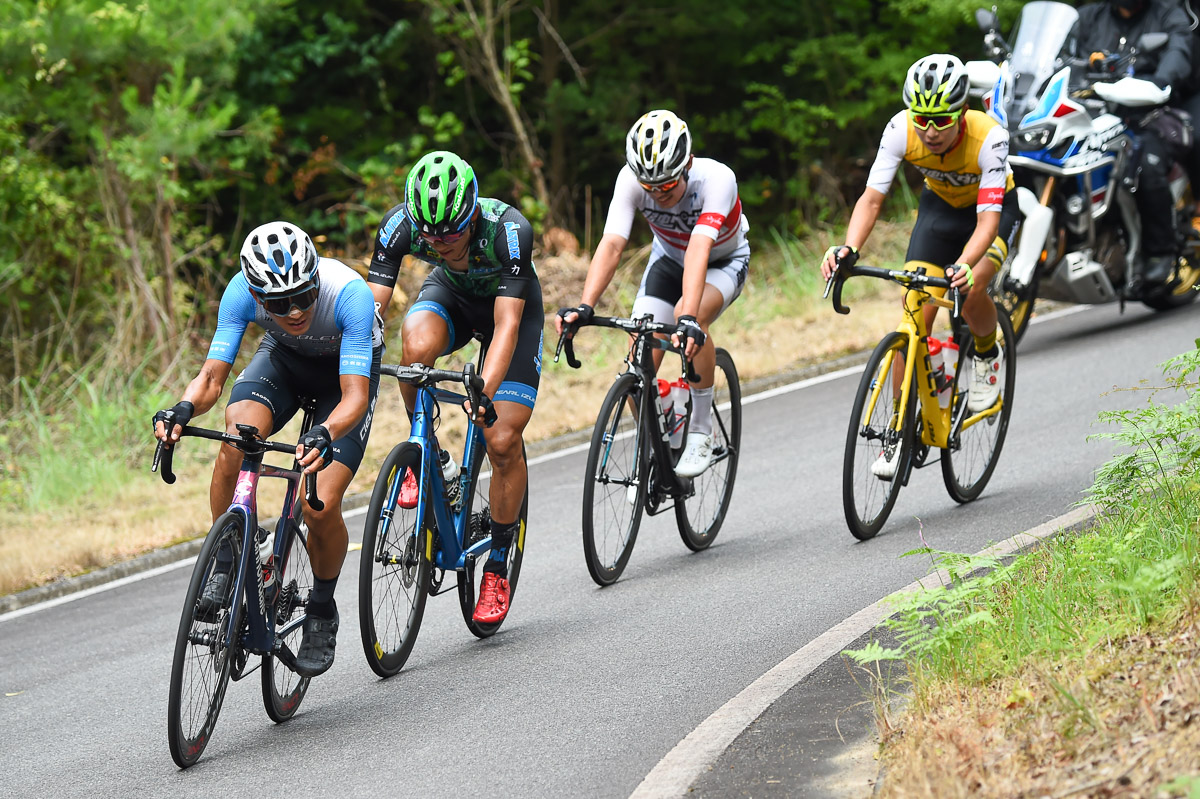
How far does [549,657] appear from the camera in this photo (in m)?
6.23

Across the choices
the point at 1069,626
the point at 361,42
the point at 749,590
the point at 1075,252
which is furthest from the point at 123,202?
the point at 1069,626

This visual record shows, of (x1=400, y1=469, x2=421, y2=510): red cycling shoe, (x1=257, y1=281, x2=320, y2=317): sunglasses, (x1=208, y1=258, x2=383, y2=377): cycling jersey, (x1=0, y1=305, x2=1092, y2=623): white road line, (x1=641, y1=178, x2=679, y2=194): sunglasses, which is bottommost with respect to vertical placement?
(x1=0, y1=305, x2=1092, y2=623): white road line

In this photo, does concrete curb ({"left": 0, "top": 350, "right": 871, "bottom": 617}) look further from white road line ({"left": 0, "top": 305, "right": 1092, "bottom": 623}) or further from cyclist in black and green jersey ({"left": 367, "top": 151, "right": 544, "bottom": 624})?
cyclist in black and green jersey ({"left": 367, "top": 151, "right": 544, "bottom": 624})

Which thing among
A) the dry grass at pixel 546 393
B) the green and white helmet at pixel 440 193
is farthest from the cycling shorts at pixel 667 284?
the dry grass at pixel 546 393

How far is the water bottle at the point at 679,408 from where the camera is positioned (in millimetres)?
7676

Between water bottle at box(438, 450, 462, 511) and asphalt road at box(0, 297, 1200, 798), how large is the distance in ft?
2.42

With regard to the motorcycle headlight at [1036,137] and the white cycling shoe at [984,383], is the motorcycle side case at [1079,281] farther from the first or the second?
the white cycling shoe at [984,383]

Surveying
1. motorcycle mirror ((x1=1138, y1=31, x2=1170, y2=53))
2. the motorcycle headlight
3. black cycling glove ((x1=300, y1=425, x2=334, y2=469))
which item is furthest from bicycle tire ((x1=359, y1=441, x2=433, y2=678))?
motorcycle mirror ((x1=1138, y1=31, x2=1170, y2=53))

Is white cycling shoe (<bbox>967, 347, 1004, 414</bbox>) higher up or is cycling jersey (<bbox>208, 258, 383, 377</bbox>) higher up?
cycling jersey (<bbox>208, 258, 383, 377</bbox>)

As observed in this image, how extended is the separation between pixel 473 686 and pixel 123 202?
1173 cm

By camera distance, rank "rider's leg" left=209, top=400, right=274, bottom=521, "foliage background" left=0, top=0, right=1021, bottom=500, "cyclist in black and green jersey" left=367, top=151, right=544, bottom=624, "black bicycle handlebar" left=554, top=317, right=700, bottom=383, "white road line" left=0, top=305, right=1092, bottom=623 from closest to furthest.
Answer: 1. "rider's leg" left=209, top=400, right=274, bottom=521
2. "cyclist in black and green jersey" left=367, top=151, right=544, bottom=624
3. "black bicycle handlebar" left=554, top=317, right=700, bottom=383
4. "white road line" left=0, top=305, right=1092, bottom=623
5. "foliage background" left=0, top=0, right=1021, bottom=500

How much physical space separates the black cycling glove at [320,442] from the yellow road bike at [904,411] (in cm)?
289

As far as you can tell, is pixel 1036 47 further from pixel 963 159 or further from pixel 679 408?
pixel 679 408

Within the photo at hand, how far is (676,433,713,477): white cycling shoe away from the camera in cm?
761
